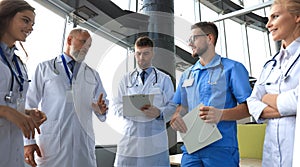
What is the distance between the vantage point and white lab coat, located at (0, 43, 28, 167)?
0.95m

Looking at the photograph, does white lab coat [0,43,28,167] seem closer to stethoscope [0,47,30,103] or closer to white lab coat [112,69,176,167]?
stethoscope [0,47,30,103]

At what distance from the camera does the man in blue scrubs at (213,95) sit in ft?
3.77

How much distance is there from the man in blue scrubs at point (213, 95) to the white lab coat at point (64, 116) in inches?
19.2

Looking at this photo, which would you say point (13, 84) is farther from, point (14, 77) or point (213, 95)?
point (213, 95)

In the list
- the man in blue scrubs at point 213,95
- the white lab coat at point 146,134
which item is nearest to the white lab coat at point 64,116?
the white lab coat at point 146,134

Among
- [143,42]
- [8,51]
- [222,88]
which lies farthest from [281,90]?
[8,51]

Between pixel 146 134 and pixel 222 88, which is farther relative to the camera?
pixel 146 134

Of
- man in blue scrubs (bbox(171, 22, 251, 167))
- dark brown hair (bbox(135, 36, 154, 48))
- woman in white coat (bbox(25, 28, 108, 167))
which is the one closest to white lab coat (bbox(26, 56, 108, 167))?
woman in white coat (bbox(25, 28, 108, 167))

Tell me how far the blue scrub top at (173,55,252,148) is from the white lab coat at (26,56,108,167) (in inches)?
20.7

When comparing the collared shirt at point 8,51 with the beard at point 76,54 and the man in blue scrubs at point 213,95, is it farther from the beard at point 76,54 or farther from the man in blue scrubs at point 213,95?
the man in blue scrubs at point 213,95

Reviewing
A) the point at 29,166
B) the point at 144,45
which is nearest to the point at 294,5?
the point at 144,45

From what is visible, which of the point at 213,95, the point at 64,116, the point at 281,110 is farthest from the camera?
the point at 64,116

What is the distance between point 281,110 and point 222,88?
321 mm

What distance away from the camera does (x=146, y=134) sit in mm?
1471
